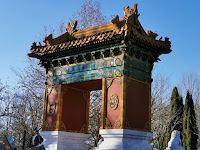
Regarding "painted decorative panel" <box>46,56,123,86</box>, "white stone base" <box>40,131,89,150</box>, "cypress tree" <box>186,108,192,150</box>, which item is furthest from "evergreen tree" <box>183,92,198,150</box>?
"painted decorative panel" <box>46,56,123,86</box>

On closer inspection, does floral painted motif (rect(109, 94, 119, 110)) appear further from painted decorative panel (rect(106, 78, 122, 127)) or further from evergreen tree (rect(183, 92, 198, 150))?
evergreen tree (rect(183, 92, 198, 150))

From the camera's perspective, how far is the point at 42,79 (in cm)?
1928

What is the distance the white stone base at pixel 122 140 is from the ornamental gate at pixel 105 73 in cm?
20

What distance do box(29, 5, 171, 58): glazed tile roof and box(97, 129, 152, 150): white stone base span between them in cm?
319

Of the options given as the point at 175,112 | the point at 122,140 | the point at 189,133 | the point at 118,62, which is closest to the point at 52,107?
the point at 118,62

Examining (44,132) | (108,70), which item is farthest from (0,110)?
(108,70)

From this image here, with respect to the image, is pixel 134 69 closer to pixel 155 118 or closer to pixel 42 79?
pixel 42 79

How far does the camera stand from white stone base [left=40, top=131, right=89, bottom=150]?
11.1 m

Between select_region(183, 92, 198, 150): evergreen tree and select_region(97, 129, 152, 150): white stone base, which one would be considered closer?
select_region(97, 129, 152, 150): white stone base

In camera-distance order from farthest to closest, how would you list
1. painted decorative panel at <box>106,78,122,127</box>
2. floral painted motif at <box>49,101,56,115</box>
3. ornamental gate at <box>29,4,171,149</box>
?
floral painted motif at <box>49,101,56,115</box>
ornamental gate at <box>29,4,171,149</box>
painted decorative panel at <box>106,78,122,127</box>

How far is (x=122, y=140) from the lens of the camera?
930 cm

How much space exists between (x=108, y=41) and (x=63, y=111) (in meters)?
3.51

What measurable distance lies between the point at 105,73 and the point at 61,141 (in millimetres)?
3283

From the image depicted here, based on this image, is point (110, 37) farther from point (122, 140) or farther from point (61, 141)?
point (61, 141)
